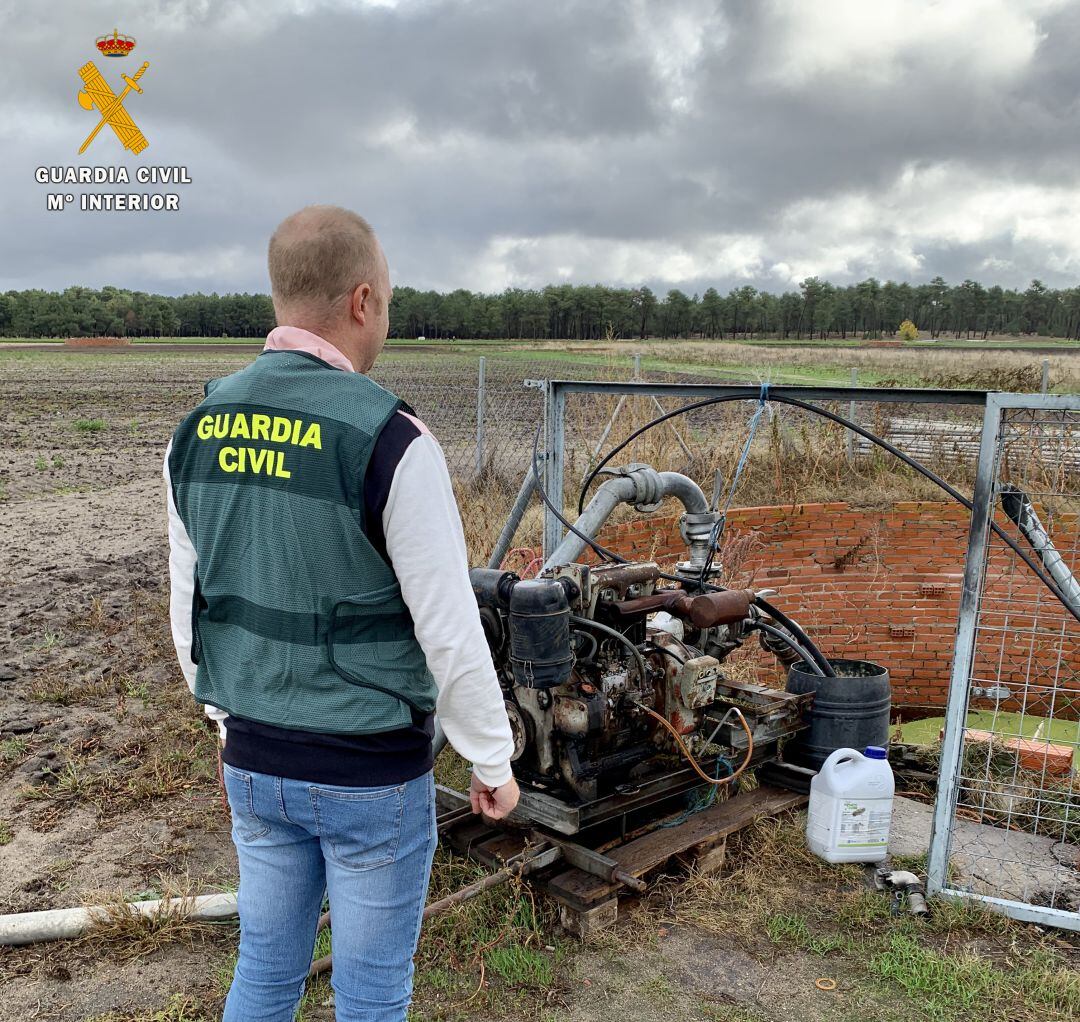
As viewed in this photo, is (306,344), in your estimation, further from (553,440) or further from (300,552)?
(553,440)

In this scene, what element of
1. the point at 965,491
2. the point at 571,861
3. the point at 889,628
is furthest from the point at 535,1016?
the point at 965,491

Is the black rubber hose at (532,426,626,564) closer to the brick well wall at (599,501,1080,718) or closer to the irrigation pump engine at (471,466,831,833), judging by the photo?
the irrigation pump engine at (471,466,831,833)

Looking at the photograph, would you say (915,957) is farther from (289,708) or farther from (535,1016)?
(289,708)

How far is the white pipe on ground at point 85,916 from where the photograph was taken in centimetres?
321

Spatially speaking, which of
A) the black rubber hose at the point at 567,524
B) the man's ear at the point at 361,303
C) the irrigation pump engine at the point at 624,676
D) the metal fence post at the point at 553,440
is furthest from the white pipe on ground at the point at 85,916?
the man's ear at the point at 361,303

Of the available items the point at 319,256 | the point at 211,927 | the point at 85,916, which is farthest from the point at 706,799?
the point at 319,256

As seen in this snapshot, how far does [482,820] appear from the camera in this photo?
3955 mm

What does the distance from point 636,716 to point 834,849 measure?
979 millimetres

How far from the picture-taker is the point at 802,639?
4543 millimetres

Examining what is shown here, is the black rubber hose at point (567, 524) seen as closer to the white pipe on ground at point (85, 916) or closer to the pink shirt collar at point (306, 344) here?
the white pipe on ground at point (85, 916)

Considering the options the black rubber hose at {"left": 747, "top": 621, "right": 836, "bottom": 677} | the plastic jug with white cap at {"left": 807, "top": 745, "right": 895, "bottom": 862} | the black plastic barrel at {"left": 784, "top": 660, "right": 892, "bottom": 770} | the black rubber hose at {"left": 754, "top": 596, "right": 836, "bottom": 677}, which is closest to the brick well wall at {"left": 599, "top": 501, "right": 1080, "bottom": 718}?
the black rubber hose at {"left": 754, "top": 596, "right": 836, "bottom": 677}

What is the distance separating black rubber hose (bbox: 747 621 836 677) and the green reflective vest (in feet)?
9.35

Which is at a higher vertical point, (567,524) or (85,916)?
(567,524)

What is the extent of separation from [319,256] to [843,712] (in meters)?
3.37
